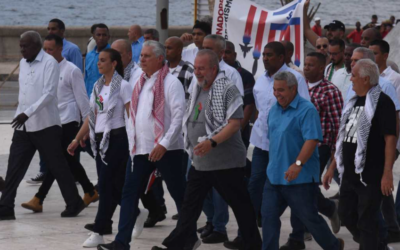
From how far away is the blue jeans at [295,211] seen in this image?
6.73 m

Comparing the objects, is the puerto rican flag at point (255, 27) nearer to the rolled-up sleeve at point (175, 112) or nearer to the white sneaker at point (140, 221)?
the white sneaker at point (140, 221)

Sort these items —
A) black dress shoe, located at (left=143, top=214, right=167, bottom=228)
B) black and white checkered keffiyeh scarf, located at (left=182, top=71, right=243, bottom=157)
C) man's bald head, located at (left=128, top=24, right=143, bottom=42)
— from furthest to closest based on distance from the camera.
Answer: man's bald head, located at (left=128, top=24, right=143, bottom=42), black dress shoe, located at (left=143, top=214, right=167, bottom=228), black and white checkered keffiyeh scarf, located at (left=182, top=71, right=243, bottom=157)

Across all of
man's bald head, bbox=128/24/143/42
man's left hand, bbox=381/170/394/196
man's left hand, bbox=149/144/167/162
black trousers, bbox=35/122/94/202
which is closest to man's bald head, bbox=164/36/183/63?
man's left hand, bbox=149/144/167/162

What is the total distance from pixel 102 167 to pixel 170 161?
0.69 metres

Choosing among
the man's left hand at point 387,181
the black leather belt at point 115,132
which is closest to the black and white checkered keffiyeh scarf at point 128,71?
the black leather belt at point 115,132

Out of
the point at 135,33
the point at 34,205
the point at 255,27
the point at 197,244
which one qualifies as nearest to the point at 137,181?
the point at 197,244

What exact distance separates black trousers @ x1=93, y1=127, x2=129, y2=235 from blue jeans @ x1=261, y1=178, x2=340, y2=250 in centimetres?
146

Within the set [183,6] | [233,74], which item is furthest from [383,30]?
[183,6]

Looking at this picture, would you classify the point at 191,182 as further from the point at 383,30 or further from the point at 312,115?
the point at 383,30

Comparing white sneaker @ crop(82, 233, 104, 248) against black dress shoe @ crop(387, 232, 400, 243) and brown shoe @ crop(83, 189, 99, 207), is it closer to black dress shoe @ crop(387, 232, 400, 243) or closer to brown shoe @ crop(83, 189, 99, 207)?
brown shoe @ crop(83, 189, 99, 207)

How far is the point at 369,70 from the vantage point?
269 inches

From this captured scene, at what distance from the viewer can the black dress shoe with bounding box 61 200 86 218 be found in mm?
9062

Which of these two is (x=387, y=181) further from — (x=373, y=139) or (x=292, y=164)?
(x=292, y=164)

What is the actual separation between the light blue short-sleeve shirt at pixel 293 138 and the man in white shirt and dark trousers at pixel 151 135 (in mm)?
909
